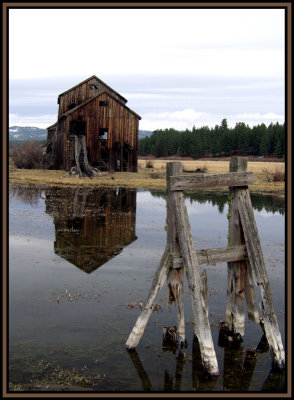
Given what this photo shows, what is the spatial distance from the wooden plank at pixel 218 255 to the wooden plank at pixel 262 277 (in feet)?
0.82

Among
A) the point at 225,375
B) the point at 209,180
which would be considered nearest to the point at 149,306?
the point at 225,375

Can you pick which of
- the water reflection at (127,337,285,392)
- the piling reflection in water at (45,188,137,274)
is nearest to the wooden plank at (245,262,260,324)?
the water reflection at (127,337,285,392)

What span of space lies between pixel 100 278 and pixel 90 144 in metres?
32.0

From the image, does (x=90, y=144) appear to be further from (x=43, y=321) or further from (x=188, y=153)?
(x=188, y=153)

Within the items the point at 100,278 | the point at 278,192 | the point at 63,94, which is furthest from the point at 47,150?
the point at 100,278

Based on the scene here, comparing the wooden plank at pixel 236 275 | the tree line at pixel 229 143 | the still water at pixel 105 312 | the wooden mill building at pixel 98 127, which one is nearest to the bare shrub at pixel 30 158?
the wooden mill building at pixel 98 127

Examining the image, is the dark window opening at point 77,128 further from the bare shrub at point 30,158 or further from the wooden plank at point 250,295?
the wooden plank at point 250,295

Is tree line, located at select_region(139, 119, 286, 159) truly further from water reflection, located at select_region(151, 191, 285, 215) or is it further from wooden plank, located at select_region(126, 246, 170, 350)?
wooden plank, located at select_region(126, 246, 170, 350)

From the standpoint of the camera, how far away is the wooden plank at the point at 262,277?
26.3ft

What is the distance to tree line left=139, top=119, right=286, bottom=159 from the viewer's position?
4560 inches

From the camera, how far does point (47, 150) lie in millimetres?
54688

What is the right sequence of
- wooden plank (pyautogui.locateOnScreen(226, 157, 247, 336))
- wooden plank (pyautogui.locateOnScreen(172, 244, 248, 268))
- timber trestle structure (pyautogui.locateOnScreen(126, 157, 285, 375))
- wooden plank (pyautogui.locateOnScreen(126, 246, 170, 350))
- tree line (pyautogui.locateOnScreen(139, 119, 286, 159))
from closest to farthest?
1. timber trestle structure (pyautogui.locateOnScreen(126, 157, 285, 375))
2. wooden plank (pyautogui.locateOnScreen(126, 246, 170, 350))
3. wooden plank (pyautogui.locateOnScreen(172, 244, 248, 268))
4. wooden plank (pyautogui.locateOnScreen(226, 157, 247, 336))
5. tree line (pyautogui.locateOnScreen(139, 119, 286, 159))

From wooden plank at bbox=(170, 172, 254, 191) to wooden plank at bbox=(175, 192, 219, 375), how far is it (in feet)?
0.62

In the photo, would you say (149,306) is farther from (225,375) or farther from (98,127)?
(98,127)
